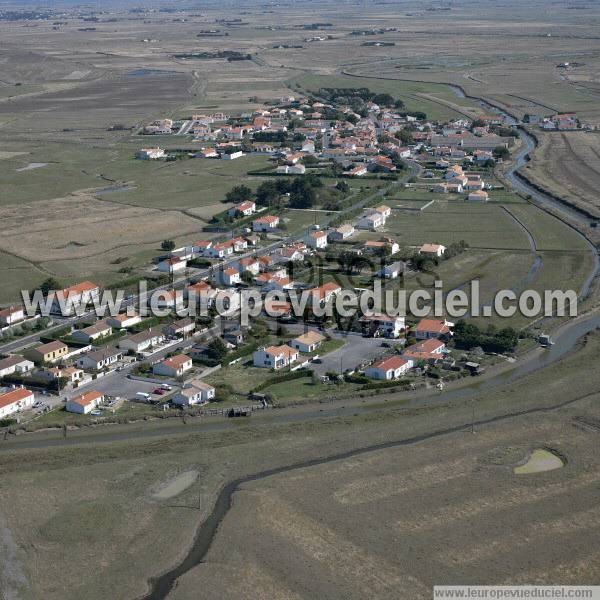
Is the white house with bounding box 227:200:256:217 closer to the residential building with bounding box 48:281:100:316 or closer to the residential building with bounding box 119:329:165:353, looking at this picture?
the residential building with bounding box 48:281:100:316

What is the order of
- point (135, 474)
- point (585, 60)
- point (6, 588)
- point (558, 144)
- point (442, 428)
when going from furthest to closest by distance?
point (585, 60) → point (558, 144) → point (442, 428) → point (135, 474) → point (6, 588)

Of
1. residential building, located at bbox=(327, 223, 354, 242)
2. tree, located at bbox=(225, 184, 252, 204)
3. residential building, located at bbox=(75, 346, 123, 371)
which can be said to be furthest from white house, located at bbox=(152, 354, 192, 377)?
tree, located at bbox=(225, 184, 252, 204)

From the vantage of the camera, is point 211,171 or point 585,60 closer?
point 211,171

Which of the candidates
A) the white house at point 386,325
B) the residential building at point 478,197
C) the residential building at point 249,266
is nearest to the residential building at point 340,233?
the residential building at point 249,266

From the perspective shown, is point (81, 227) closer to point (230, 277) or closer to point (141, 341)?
point (230, 277)

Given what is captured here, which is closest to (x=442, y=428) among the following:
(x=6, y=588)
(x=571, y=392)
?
(x=571, y=392)

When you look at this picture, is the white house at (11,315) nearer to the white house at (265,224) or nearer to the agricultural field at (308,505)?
the agricultural field at (308,505)

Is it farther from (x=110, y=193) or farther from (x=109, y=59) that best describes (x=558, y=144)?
(x=109, y=59)
